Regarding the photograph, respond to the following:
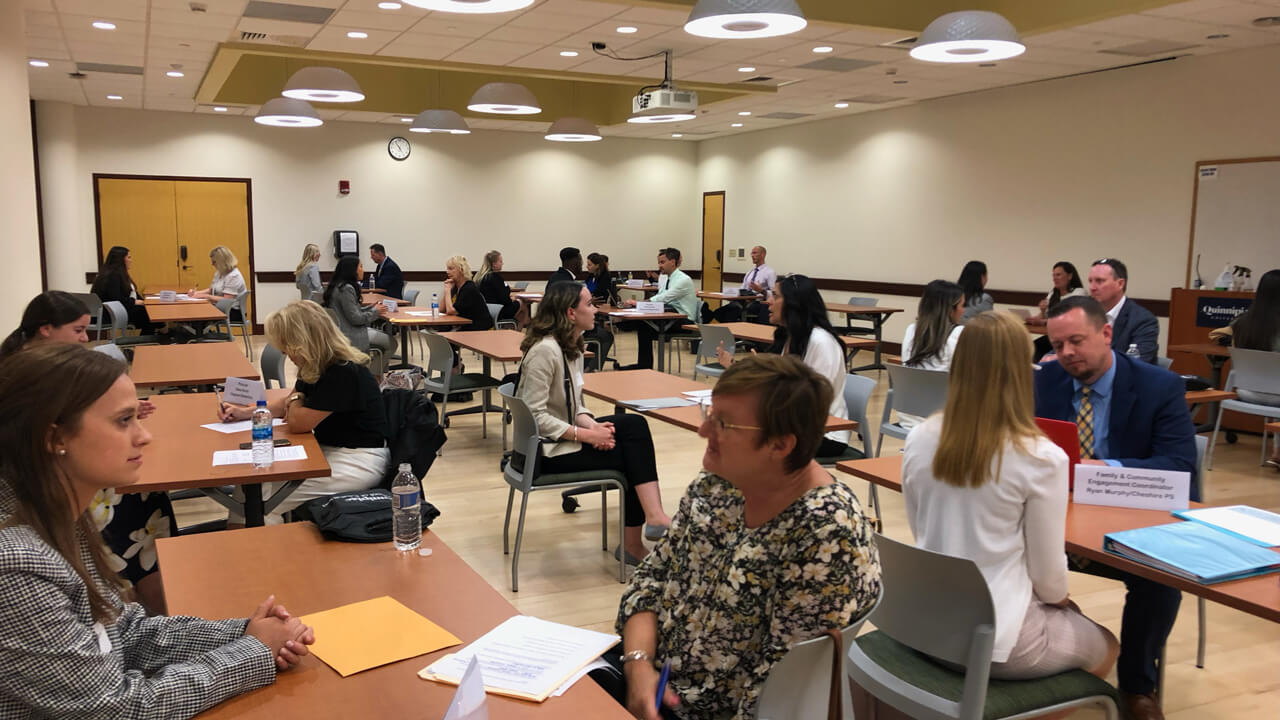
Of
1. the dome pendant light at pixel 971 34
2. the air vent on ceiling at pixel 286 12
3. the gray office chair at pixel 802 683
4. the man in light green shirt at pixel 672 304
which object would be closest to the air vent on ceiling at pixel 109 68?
the air vent on ceiling at pixel 286 12

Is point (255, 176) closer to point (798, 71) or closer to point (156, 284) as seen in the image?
point (156, 284)

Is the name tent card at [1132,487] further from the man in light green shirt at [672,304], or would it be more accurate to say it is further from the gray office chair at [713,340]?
the man in light green shirt at [672,304]

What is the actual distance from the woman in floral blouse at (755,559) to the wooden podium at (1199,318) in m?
7.44

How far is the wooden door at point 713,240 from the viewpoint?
16.8 metres

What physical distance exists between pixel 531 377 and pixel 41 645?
307 centimetres

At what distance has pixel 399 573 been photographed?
2346 millimetres

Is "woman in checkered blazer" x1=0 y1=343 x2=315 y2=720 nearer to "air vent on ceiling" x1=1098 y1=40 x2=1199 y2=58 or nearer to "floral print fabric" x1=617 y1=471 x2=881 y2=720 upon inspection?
"floral print fabric" x1=617 y1=471 x2=881 y2=720

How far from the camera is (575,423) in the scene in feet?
14.8

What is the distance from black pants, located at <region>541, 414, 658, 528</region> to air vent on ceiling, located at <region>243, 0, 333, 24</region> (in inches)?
198

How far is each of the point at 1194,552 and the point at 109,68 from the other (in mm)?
10979

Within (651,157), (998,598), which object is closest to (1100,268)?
(998,598)

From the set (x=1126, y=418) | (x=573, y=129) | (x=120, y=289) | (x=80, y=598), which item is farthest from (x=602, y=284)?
(x=80, y=598)

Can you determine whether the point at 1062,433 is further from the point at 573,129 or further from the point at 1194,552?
the point at 573,129

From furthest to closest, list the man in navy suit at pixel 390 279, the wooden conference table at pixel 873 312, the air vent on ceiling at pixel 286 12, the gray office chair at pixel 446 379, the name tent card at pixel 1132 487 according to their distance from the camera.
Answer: the man in navy suit at pixel 390 279, the wooden conference table at pixel 873 312, the air vent on ceiling at pixel 286 12, the gray office chair at pixel 446 379, the name tent card at pixel 1132 487
